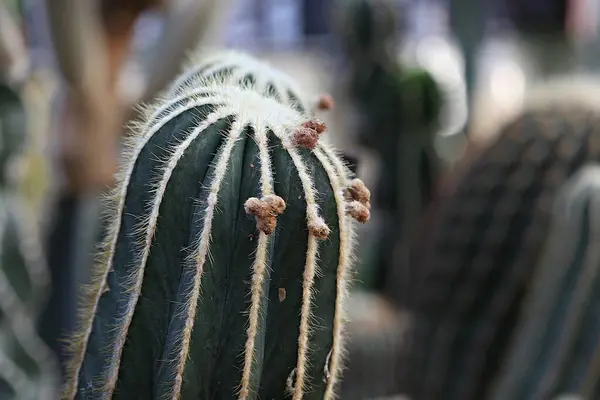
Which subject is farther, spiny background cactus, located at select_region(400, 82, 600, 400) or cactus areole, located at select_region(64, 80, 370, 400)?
spiny background cactus, located at select_region(400, 82, 600, 400)

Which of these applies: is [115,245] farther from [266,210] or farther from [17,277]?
[17,277]

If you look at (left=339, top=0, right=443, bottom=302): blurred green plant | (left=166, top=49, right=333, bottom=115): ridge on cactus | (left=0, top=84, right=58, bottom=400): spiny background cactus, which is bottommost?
(left=0, top=84, right=58, bottom=400): spiny background cactus

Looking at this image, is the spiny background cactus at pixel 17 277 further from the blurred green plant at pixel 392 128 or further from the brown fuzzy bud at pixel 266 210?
the blurred green plant at pixel 392 128

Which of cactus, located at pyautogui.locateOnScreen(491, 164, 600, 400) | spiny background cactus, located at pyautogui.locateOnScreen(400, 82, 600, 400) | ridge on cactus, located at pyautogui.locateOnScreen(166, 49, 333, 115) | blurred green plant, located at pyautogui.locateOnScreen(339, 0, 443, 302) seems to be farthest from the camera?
blurred green plant, located at pyautogui.locateOnScreen(339, 0, 443, 302)

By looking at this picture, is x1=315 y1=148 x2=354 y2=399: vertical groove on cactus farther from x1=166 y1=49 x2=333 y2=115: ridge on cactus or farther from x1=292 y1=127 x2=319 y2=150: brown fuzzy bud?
x1=166 y1=49 x2=333 y2=115: ridge on cactus

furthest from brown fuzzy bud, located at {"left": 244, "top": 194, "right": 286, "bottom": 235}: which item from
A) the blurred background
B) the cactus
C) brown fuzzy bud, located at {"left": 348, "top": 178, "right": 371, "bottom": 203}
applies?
the cactus

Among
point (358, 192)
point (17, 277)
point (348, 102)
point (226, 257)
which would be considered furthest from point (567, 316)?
point (348, 102)

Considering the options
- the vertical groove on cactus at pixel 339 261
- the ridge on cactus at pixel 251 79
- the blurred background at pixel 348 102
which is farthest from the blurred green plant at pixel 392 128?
the vertical groove on cactus at pixel 339 261
